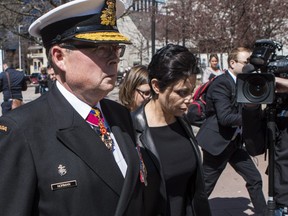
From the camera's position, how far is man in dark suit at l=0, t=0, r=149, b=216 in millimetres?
1474

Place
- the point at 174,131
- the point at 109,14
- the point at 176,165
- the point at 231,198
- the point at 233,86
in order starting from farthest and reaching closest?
1. the point at 231,198
2. the point at 233,86
3. the point at 174,131
4. the point at 176,165
5. the point at 109,14

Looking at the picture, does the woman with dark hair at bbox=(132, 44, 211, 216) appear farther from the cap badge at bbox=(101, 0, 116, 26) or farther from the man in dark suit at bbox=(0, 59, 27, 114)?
the man in dark suit at bbox=(0, 59, 27, 114)

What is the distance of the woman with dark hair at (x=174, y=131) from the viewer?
262 centimetres

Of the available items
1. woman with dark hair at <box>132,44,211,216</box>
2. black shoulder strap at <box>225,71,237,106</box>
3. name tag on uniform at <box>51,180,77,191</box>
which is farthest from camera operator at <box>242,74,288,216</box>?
name tag on uniform at <box>51,180,77,191</box>

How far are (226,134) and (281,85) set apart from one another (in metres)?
1.35

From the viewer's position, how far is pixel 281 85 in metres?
2.94

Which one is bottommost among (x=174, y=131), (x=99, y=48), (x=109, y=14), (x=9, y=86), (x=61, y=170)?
(x=9, y=86)

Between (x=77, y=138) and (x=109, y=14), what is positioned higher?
(x=109, y=14)

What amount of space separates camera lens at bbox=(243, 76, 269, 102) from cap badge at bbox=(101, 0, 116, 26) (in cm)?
150

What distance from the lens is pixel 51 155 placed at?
152 cm

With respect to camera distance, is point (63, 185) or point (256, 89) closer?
point (63, 185)

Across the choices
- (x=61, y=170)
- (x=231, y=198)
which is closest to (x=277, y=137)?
(x=61, y=170)

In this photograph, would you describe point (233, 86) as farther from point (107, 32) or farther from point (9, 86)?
point (9, 86)

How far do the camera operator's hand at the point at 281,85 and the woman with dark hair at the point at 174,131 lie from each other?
62cm
